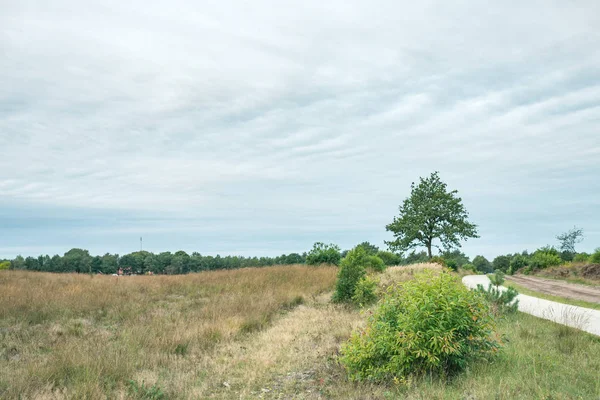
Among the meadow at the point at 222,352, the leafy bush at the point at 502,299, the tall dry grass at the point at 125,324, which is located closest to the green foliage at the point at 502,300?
the leafy bush at the point at 502,299

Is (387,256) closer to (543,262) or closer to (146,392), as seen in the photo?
(543,262)

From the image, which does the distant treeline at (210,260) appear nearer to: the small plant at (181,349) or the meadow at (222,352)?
the meadow at (222,352)

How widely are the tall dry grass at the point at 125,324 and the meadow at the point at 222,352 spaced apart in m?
0.04

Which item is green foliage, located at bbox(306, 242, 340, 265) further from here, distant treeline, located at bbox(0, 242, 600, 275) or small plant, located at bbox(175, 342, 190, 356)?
small plant, located at bbox(175, 342, 190, 356)

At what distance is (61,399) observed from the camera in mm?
6336

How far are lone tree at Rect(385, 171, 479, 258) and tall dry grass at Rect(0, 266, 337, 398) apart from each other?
18.5 m

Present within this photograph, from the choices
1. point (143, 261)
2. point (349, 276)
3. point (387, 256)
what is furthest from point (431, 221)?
point (143, 261)

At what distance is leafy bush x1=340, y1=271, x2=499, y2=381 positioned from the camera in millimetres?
6273

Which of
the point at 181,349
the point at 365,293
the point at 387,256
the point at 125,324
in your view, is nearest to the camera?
the point at 181,349

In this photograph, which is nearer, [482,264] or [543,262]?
[543,262]

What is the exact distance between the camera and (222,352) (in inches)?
383

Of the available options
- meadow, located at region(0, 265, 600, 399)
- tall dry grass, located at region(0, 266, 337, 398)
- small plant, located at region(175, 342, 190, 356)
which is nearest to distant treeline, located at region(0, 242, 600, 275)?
tall dry grass, located at region(0, 266, 337, 398)

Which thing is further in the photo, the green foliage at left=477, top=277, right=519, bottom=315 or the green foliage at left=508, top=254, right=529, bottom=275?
the green foliage at left=508, top=254, right=529, bottom=275

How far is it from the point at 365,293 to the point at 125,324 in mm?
7722
